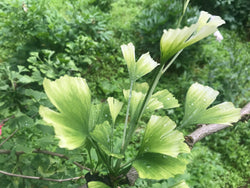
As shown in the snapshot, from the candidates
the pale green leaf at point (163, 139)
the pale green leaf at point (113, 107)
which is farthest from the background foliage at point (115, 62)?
the pale green leaf at point (163, 139)

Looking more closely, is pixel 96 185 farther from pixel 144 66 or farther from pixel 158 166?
pixel 144 66

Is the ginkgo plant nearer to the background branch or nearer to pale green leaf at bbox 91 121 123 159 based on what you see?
pale green leaf at bbox 91 121 123 159

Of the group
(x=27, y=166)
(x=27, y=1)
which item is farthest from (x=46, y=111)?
(x=27, y=1)

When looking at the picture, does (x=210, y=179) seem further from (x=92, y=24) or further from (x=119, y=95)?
(x=92, y=24)

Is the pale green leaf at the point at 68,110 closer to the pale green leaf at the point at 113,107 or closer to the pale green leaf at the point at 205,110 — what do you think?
the pale green leaf at the point at 113,107

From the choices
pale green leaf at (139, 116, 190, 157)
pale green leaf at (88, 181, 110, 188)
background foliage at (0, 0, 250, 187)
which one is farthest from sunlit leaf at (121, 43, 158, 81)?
background foliage at (0, 0, 250, 187)

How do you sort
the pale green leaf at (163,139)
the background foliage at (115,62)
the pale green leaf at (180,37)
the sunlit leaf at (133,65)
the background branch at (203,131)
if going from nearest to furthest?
1. the pale green leaf at (180,37)
2. the pale green leaf at (163,139)
3. the sunlit leaf at (133,65)
4. the background branch at (203,131)
5. the background foliage at (115,62)
